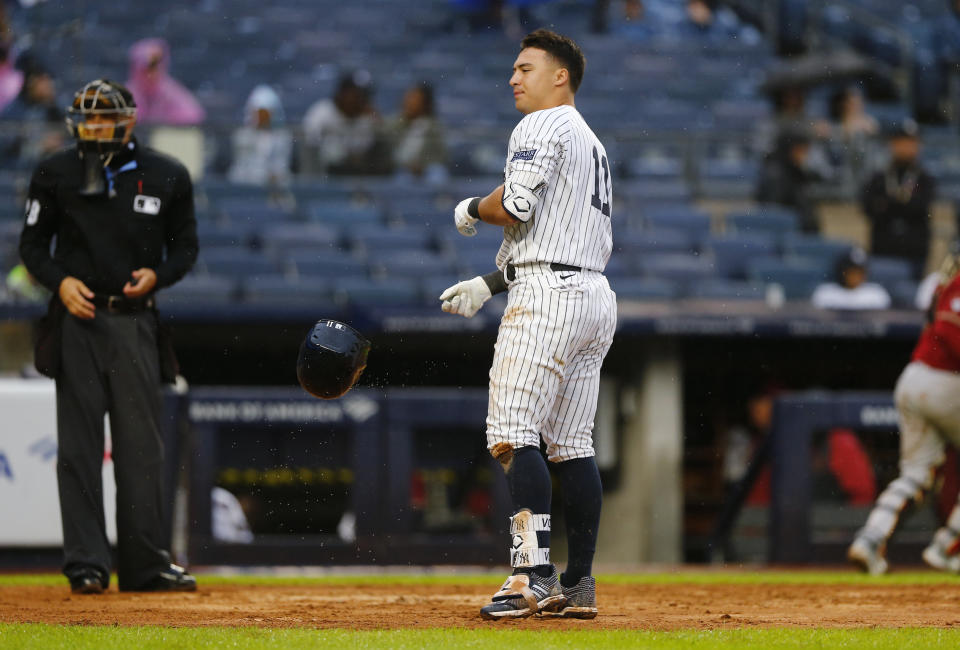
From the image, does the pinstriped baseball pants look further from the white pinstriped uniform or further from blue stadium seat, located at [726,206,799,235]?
blue stadium seat, located at [726,206,799,235]

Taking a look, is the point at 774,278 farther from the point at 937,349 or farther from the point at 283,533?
the point at 283,533

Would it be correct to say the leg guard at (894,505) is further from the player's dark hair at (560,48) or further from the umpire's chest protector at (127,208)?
the umpire's chest protector at (127,208)

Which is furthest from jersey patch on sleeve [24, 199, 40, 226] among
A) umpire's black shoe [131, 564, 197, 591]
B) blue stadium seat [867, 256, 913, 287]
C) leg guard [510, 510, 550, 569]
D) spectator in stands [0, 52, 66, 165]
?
blue stadium seat [867, 256, 913, 287]

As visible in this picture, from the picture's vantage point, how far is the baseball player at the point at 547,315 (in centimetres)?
465

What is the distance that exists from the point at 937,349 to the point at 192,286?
5609 mm

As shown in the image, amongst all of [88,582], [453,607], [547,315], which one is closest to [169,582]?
[88,582]

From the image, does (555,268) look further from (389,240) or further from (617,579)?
(389,240)

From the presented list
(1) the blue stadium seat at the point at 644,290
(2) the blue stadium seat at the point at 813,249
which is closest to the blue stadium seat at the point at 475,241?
(1) the blue stadium seat at the point at 644,290

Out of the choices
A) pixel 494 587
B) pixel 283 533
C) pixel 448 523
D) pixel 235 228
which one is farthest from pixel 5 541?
pixel 235 228

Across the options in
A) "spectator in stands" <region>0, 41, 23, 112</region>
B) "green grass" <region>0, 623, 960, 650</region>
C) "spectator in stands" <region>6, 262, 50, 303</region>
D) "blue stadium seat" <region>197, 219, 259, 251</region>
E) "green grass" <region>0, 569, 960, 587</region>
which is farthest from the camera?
"spectator in stands" <region>0, 41, 23, 112</region>

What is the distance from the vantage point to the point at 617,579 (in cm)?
784

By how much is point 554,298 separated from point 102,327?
7.37 ft

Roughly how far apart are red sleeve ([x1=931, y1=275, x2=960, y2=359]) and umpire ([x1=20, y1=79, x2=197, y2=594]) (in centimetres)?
427

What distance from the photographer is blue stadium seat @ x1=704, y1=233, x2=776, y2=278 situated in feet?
39.6
